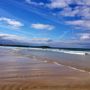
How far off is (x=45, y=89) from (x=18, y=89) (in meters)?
0.68

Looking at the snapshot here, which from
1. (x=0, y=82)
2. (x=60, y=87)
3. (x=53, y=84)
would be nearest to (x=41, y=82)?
(x=53, y=84)

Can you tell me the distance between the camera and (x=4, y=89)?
5.23 metres

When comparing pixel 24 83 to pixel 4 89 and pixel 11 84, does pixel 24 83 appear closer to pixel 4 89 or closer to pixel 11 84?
pixel 11 84

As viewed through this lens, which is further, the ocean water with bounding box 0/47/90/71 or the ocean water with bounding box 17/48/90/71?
the ocean water with bounding box 0/47/90/71

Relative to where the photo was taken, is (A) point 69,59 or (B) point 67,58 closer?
(A) point 69,59

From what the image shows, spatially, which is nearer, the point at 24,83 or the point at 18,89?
the point at 18,89

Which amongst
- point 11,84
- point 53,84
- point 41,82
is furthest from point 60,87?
point 11,84

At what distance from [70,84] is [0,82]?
1.99 m

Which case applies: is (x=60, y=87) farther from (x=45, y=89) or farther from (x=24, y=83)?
(x=24, y=83)

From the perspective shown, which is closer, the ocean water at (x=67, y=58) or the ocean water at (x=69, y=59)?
the ocean water at (x=69, y=59)

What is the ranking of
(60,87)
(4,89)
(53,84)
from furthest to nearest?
(53,84) < (60,87) < (4,89)

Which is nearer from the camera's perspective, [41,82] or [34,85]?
[34,85]

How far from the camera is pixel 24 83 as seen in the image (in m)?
6.00

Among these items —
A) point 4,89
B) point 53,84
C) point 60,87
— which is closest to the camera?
point 4,89
